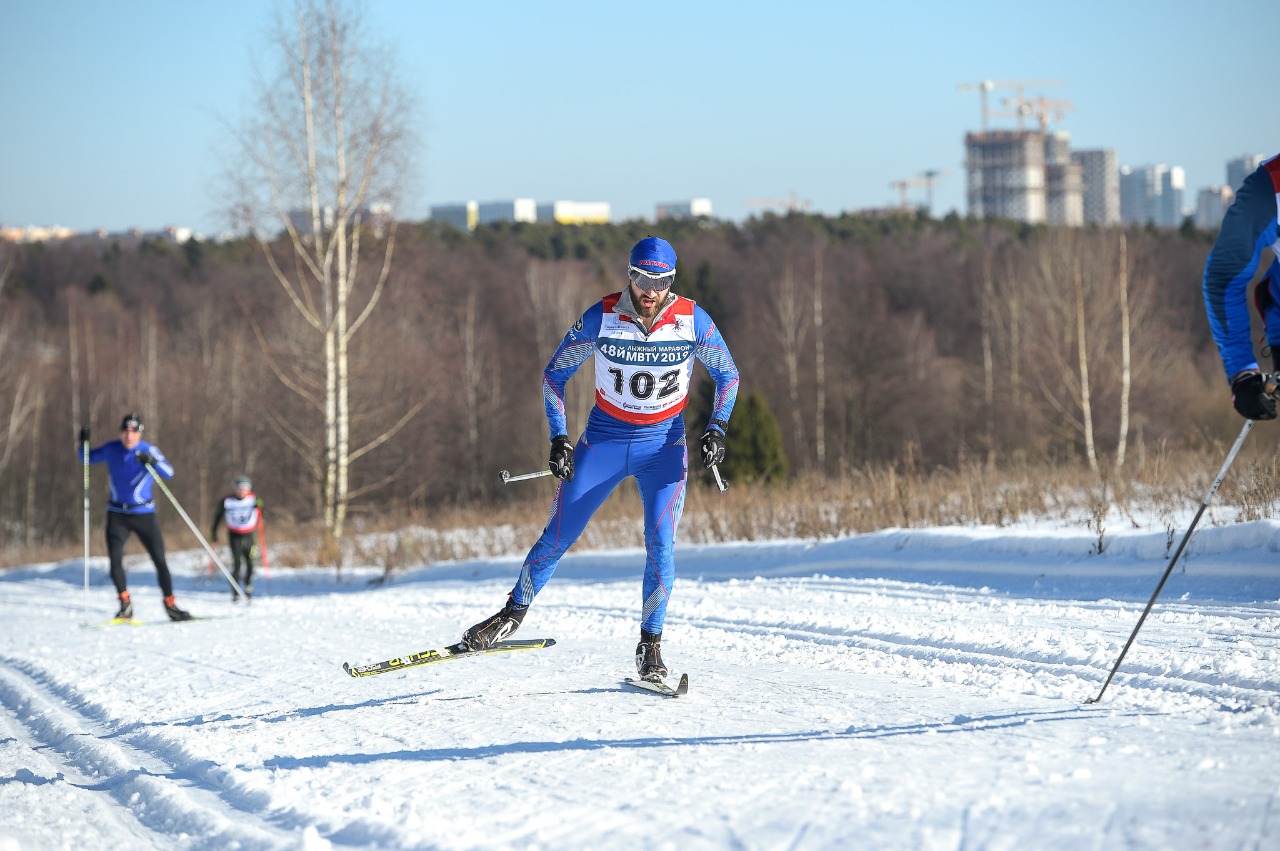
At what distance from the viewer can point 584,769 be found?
4602 millimetres

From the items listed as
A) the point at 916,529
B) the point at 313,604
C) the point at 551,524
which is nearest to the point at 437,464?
the point at 313,604

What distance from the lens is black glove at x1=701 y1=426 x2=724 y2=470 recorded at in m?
6.07

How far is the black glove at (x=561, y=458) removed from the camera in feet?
20.5

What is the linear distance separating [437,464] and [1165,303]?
34364mm

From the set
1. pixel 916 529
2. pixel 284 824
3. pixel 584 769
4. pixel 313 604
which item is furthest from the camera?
pixel 313 604

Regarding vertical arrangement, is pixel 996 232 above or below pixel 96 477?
above

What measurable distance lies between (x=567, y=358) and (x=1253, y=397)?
330 cm

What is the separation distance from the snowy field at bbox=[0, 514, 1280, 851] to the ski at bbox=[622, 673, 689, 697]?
0.19 ft

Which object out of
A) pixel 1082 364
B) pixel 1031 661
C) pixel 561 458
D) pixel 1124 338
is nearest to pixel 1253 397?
pixel 1031 661

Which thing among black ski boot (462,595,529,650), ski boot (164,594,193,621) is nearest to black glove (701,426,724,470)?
black ski boot (462,595,529,650)

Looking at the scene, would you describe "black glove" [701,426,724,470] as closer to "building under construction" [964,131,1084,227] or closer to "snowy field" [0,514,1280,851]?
"snowy field" [0,514,1280,851]

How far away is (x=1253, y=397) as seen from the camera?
499 centimetres

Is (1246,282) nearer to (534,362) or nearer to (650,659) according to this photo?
(650,659)

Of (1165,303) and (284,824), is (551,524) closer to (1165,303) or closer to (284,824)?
(284,824)
